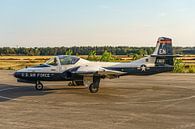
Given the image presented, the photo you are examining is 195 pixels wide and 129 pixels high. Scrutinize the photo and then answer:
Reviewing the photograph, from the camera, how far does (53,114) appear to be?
518 inches

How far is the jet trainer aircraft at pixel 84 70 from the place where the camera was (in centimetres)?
2033

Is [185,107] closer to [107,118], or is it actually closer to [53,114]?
[107,118]

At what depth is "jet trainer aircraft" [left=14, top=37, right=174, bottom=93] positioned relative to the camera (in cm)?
2033

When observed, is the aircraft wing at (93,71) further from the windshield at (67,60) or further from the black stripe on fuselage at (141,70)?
the black stripe on fuselage at (141,70)

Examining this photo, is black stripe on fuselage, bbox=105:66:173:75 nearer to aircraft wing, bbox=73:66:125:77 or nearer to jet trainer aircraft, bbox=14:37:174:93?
jet trainer aircraft, bbox=14:37:174:93

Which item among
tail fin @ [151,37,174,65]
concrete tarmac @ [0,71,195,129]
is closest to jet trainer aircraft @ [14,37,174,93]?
tail fin @ [151,37,174,65]

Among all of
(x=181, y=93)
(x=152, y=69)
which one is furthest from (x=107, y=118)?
(x=152, y=69)

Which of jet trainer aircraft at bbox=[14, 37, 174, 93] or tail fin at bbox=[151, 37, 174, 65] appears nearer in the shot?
jet trainer aircraft at bbox=[14, 37, 174, 93]

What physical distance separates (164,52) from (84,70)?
20.6 ft

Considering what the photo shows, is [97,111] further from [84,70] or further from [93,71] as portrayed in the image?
[84,70]

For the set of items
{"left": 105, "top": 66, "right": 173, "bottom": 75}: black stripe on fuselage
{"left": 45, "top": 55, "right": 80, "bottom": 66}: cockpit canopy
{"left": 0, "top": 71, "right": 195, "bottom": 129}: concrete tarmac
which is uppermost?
{"left": 45, "top": 55, "right": 80, "bottom": 66}: cockpit canopy

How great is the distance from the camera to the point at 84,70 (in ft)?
65.5

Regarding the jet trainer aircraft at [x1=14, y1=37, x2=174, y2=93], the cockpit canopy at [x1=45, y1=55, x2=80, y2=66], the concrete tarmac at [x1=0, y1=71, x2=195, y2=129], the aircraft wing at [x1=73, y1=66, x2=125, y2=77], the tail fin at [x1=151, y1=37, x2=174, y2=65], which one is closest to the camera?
the concrete tarmac at [x1=0, y1=71, x2=195, y2=129]

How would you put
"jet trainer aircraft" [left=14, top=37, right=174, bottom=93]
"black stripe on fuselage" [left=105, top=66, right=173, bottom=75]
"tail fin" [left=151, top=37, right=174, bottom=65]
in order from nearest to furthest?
1. "jet trainer aircraft" [left=14, top=37, right=174, bottom=93]
2. "black stripe on fuselage" [left=105, top=66, right=173, bottom=75]
3. "tail fin" [left=151, top=37, right=174, bottom=65]
